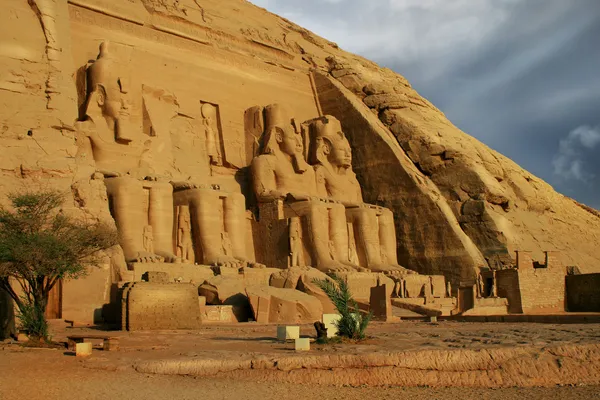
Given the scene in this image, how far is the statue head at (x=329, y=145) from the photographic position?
715 inches

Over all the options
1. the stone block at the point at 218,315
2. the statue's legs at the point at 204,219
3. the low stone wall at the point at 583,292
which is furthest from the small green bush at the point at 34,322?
the low stone wall at the point at 583,292

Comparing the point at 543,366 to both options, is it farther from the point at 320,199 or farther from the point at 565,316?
the point at 320,199

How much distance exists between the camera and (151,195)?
1415cm

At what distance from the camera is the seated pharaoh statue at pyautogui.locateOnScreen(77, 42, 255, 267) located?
1387 centimetres

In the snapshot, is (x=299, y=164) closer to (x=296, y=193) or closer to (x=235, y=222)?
(x=296, y=193)

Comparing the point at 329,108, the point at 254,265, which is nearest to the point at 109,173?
the point at 254,265

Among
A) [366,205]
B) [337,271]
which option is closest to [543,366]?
[337,271]

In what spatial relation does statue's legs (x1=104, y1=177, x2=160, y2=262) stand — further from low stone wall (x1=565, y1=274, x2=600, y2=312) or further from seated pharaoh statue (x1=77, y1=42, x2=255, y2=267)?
low stone wall (x1=565, y1=274, x2=600, y2=312)

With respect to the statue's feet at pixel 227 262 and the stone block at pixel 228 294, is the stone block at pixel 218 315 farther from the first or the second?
the statue's feet at pixel 227 262

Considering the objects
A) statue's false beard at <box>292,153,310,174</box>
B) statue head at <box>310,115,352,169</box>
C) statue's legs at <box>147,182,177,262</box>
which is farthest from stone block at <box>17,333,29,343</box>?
statue head at <box>310,115,352,169</box>

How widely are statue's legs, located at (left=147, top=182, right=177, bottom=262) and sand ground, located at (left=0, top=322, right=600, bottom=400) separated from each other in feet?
23.6

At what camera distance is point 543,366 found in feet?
17.3

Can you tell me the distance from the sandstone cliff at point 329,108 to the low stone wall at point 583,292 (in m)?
1.95

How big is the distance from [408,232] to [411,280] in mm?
2837
